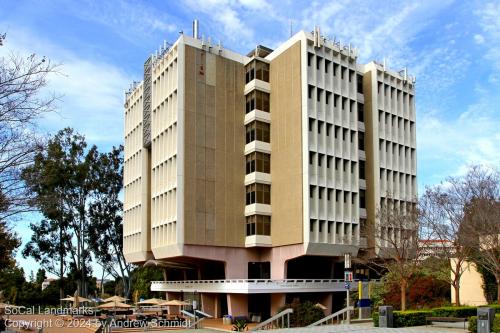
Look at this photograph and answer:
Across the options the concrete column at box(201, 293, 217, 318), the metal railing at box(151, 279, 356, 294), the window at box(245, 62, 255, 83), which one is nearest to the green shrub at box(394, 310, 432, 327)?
the metal railing at box(151, 279, 356, 294)

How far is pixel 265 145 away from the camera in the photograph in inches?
2282

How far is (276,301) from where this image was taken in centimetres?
5347

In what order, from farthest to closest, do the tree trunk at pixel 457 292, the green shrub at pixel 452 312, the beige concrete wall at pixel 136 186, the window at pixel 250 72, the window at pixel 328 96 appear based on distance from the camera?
the beige concrete wall at pixel 136 186
the window at pixel 250 72
the window at pixel 328 96
the tree trunk at pixel 457 292
the green shrub at pixel 452 312

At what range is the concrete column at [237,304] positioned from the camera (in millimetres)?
53344

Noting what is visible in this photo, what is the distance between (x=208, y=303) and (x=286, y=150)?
17652 mm

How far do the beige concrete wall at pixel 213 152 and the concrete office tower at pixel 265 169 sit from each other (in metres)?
0.11

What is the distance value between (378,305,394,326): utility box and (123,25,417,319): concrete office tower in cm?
2104

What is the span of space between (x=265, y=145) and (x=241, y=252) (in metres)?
10.9

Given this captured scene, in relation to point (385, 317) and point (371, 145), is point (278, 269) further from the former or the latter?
point (385, 317)

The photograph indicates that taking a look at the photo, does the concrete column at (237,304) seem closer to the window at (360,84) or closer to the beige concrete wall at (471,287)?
the beige concrete wall at (471,287)

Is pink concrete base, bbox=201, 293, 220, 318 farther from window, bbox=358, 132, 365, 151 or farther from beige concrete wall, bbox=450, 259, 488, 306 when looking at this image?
beige concrete wall, bbox=450, 259, 488, 306

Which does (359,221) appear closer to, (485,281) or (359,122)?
(359,122)

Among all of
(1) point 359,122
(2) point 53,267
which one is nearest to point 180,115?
(1) point 359,122

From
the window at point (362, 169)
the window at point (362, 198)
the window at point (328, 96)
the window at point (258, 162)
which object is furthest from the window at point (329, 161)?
the window at point (362, 169)
